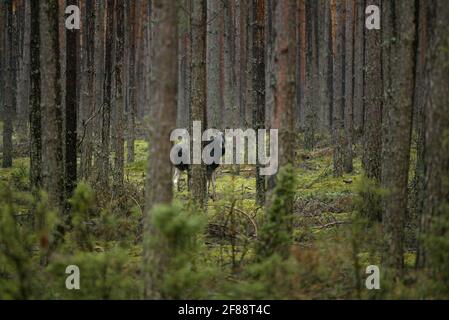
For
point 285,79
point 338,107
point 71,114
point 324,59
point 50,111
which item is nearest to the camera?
point 285,79

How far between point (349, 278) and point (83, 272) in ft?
11.8

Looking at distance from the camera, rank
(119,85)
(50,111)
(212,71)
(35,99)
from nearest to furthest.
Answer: (50,111) < (35,99) < (212,71) < (119,85)

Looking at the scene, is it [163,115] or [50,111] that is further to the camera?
[50,111]

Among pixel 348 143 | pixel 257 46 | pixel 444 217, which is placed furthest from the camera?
pixel 348 143

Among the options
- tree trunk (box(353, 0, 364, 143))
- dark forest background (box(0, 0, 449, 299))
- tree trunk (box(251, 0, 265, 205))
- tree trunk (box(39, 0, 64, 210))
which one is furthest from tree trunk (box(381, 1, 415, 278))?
tree trunk (box(353, 0, 364, 143))

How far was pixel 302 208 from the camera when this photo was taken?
1309 cm

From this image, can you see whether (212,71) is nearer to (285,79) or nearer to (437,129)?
(285,79)

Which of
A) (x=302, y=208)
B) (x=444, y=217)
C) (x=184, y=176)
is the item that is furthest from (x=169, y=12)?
(x=184, y=176)

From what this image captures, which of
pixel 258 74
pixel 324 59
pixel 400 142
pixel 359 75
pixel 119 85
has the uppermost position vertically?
pixel 324 59

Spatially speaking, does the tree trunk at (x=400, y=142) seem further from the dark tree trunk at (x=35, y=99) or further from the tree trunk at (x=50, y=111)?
the dark tree trunk at (x=35, y=99)

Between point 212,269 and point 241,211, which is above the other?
point 241,211

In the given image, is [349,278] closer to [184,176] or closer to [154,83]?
[154,83]

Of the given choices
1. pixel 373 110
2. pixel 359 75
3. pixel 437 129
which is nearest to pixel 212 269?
pixel 437 129

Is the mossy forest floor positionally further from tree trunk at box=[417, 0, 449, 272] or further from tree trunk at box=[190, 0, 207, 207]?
tree trunk at box=[417, 0, 449, 272]
